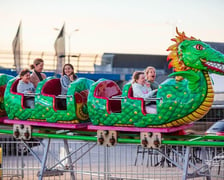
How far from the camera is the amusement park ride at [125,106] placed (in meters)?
9.42

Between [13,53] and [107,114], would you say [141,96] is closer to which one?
[107,114]

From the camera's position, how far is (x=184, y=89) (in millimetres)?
9453

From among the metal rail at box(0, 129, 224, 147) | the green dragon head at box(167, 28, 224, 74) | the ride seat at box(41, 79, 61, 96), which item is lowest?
the metal rail at box(0, 129, 224, 147)

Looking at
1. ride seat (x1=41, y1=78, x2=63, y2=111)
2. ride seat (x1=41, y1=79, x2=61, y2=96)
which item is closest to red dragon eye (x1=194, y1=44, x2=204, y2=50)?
ride seat (x1=41, y1=78, x2=63, y2=111)

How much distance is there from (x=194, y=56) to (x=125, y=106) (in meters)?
1.41

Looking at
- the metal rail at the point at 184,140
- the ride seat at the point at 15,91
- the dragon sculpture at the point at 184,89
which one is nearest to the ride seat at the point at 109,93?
the dragon sculpture at the point at 184,89

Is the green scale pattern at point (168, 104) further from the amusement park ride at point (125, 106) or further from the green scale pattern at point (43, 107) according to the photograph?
the green scale pattern at point (43, 107)

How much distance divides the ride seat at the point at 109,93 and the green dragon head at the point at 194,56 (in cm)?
136

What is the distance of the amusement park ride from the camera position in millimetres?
9422

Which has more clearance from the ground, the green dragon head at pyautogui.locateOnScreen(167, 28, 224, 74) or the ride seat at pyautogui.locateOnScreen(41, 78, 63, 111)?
the green dragon head at pyautogui.locateOnScreen(167, 28, 224, 74)

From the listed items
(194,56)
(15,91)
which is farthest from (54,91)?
(194,56)

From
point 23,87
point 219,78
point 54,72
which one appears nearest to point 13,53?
point 54,72

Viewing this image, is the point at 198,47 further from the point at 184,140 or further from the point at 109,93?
the point at 109,93

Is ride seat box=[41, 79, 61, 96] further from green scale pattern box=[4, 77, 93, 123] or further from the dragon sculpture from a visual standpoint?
the dragon sculpture
